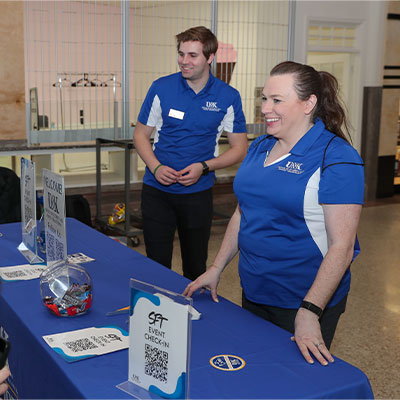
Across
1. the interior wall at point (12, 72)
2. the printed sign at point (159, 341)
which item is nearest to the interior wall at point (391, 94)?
the interior wall at point (12, 72)

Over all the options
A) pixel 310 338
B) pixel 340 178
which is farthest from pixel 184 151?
pixel 310 338

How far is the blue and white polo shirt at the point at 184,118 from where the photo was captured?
299 cm

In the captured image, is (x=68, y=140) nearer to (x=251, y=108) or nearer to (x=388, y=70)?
(x=251, y=108)

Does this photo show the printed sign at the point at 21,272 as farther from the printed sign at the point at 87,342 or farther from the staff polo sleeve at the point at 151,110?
the staff polo sleeve at the point at 151,110

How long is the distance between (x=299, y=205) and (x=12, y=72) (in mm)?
4541

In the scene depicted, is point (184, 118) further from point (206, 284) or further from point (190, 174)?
point (206, 284)

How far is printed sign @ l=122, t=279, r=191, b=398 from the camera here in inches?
45.8

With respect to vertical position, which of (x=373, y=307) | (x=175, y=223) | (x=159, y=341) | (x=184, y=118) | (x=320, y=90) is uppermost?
(x=320, y=90)

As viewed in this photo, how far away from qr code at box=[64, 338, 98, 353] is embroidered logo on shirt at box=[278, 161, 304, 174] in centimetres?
77

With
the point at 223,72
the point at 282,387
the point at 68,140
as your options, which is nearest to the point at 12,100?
the point at 68,140

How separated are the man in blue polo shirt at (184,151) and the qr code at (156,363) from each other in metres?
1.71

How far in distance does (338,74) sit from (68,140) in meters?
4.05

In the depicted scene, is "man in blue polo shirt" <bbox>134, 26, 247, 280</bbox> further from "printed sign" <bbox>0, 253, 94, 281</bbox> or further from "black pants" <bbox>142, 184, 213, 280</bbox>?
"printed sign" <bbox>0, 253, 94, 281</bbox>

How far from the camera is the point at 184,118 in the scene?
117 inches
